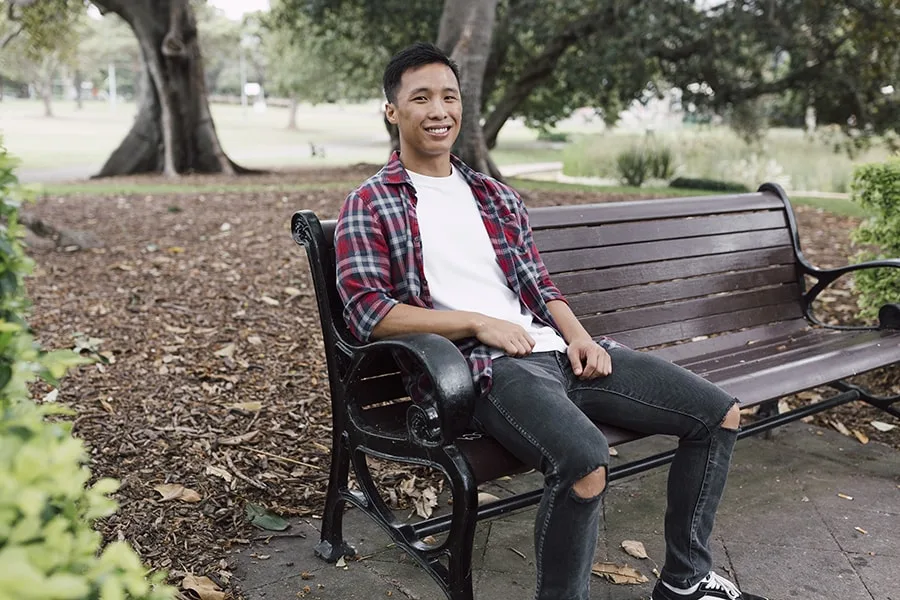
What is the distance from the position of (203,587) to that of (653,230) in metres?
2.37

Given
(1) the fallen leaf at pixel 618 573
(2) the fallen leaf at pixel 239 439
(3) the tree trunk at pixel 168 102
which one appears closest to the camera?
(1) the fallen leaf at pixel 618 573

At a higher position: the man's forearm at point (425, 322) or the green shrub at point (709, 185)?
the man's forearm at point (425, 322)

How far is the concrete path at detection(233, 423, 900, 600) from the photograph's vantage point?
9.77 ft

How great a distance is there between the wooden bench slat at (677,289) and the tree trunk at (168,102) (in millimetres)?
13845

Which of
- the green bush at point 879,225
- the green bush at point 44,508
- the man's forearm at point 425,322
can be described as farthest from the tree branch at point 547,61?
the green bush at point 44,508

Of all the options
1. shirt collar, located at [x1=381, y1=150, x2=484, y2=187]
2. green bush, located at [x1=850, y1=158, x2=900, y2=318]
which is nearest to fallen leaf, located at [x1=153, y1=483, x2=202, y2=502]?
shirt collar, located at [x1=381, y1=150, x2=484, y2=187]

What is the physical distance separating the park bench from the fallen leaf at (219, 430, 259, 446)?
2.91ft

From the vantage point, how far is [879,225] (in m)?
4.98

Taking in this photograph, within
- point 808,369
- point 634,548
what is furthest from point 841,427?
point 634,548

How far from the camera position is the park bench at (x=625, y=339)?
2.55 meters

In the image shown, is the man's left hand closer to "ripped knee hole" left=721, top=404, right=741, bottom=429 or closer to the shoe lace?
"ripped knee hole" left=721, top=404, right=741, bottom=429

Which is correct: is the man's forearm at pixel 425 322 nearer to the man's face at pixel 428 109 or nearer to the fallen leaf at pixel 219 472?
the man's face at pixel 428 109

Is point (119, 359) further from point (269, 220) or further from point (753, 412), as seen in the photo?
point (269, 220)

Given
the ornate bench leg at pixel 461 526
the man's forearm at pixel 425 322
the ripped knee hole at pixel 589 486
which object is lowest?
the ornate bench leg at pixel 461 526
